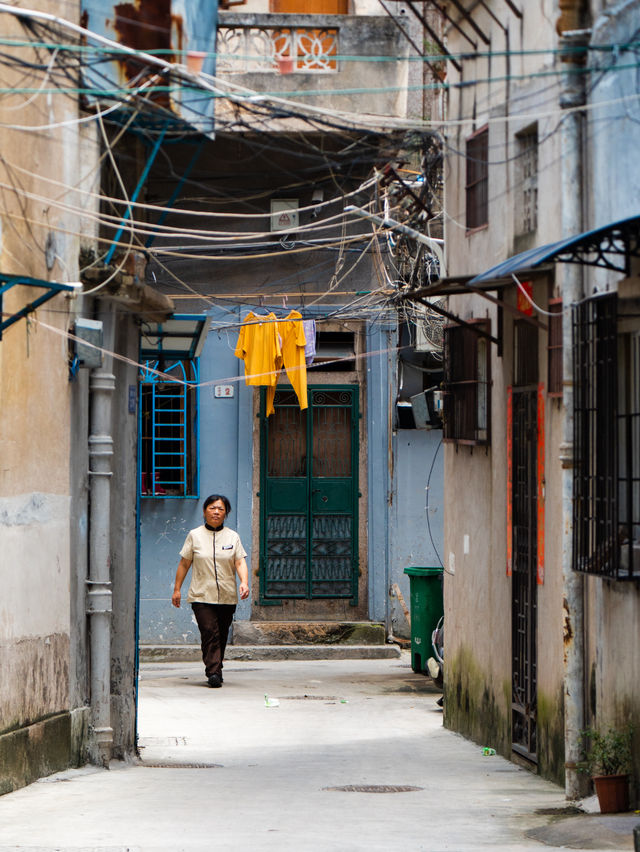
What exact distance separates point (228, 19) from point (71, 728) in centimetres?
908

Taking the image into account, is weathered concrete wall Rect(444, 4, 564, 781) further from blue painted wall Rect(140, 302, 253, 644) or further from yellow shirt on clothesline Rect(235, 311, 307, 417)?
blue painted wall Rect(140, 302, 253, 644)

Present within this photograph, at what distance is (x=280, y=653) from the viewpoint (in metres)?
→ 19.1

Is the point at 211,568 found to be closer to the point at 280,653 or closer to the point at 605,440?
the point at 280,653

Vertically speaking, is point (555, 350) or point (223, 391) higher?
point (223, 391)

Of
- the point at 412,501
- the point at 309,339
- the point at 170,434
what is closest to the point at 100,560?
the point at 309,339

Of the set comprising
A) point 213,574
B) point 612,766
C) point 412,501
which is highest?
point 412,501

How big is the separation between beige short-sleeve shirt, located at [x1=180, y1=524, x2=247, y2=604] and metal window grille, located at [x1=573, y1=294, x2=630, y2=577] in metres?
7.63

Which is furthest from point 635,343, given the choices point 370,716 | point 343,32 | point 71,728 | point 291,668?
point 291,668

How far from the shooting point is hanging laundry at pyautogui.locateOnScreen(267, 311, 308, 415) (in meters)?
18.9

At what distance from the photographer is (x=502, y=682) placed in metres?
11.9

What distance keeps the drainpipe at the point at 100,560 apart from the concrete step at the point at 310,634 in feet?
25.8

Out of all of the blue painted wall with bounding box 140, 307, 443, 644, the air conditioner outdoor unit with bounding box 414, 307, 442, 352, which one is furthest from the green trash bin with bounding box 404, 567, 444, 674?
the air conditioner outdoor unit with bounding box 414, 307, 442, 352

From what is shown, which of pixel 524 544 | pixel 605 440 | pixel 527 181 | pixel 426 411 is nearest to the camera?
pixel 605 440

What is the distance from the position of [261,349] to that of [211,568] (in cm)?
381
